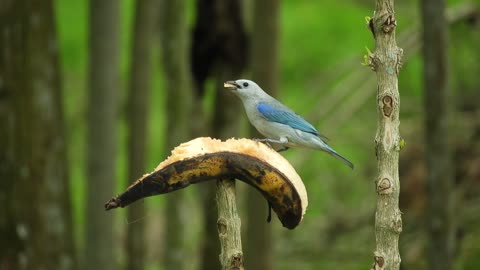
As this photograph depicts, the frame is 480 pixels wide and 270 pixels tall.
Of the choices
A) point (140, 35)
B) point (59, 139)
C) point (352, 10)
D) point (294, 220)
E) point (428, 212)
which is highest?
point (352, 10)

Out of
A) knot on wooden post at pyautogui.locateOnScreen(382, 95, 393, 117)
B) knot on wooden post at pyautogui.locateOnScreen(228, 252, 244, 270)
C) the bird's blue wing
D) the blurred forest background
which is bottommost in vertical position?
knot on wooden post at pyautogui.locateOnScreen(228, 252, 244, 270)

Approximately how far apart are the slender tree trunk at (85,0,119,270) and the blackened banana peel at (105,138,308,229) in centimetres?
447

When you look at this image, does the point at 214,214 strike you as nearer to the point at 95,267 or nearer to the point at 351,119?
the point at 95,267

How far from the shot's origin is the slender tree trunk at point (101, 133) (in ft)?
24.5

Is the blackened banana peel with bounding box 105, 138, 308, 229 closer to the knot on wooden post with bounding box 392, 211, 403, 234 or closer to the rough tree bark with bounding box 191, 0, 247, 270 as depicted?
the knot on wooden post with bounding box 392, 211, 403, 234

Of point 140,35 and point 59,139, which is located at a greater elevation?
point 140,35

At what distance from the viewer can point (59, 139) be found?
6.52 metres

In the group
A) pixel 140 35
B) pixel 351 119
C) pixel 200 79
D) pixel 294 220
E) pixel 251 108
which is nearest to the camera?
pixel 294 220

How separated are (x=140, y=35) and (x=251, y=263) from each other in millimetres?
2868

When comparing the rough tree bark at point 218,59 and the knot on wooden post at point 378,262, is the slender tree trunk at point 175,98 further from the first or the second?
the knot on wooden post at point 378,262

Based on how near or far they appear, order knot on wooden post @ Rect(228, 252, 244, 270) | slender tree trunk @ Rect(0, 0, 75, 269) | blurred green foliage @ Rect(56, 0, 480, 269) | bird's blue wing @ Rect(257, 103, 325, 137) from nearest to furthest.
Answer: knot on wooden post @ Rect(228, 252, 244, 270) → bird's blue wing @ Rect(257, 103, 325, 137) → slender tree trunk @ Rect(0, 0, 75, 269) → blurred green foliage @ Rect(56, 0, 480, 269)

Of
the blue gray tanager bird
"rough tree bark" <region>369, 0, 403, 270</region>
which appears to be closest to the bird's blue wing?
the blue gray tanager bird

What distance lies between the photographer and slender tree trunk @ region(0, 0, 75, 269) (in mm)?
6227

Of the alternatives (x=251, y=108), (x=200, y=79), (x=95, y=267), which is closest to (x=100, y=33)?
(x=200, y=79)
